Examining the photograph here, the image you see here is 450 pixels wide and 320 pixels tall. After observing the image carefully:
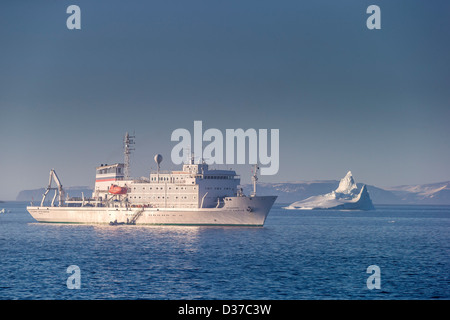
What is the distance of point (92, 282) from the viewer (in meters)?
36.1

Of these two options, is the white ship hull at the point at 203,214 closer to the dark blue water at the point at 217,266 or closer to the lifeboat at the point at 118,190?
the lifeboat at the point at 118,190

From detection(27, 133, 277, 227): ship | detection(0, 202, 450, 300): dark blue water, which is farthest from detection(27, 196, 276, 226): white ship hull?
detection(0, 202, 450, 300): dark blue water

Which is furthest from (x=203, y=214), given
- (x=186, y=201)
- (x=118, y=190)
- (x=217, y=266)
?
(x=217, y=266)

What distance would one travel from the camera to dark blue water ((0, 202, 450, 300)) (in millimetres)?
32781

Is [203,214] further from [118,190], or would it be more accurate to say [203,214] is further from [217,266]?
[217,266]

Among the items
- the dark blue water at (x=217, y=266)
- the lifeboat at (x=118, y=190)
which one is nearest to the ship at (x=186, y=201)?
the lifeboat at (x=118, y=190)

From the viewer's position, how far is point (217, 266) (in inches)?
1690

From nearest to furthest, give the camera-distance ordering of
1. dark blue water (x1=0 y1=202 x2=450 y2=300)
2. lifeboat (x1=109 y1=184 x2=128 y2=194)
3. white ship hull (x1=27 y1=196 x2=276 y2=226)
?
1. dark blue water (x1=0 y1=202 x2=450 y2=300)
2. white ship hull (x1=27 y1=196 x2=276 y2=226)
3. lifeboat (x1=109 y1=184 x2=128 y2=194)

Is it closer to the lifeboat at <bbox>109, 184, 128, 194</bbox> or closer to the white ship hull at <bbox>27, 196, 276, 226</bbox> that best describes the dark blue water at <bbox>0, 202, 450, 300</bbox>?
the white ship hull at <bbox>27, 196, 276, 226</bbox>

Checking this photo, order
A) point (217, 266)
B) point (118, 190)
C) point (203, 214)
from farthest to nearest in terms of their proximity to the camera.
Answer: point (118, 190)
point (203, 214)
point (217, 266)

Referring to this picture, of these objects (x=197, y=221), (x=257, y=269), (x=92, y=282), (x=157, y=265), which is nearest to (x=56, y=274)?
(x=92, y=282)

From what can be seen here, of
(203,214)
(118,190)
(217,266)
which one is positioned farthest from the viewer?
(118,190)
